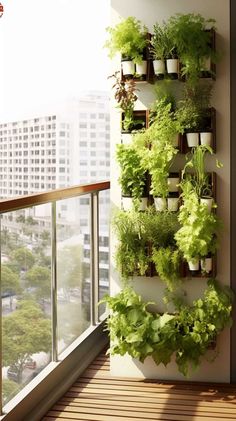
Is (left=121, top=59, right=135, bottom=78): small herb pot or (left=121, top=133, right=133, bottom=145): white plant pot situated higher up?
(left=121, top=59, right=135, bottom=78): small herb pot

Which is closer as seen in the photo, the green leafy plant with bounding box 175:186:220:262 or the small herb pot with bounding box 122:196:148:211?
the green leafy plant with bounding box 175:186:220:262

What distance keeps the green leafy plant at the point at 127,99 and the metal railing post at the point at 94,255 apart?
35.7 inches

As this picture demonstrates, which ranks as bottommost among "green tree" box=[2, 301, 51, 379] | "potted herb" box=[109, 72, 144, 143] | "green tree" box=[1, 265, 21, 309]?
"green tree" box=[2, 301, 51, 379]

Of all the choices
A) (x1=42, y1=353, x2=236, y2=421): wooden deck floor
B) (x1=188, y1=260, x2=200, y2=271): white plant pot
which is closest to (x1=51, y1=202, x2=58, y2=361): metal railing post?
(x1=42, y1=353, x2=236, y2=421): wooden deck floor

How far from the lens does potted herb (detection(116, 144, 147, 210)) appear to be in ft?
14.0

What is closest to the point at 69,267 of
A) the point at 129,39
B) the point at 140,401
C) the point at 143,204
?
the point at 143,204

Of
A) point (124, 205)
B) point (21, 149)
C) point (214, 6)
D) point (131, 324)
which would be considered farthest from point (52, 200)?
point (21, 149)

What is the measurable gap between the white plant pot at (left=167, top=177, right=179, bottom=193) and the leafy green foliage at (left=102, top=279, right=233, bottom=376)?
65cm

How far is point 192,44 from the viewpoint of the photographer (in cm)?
409

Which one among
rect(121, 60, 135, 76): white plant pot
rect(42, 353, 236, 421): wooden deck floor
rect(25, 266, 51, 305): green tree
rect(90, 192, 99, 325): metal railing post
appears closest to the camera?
rect(25, 266, 51, 305): green tree

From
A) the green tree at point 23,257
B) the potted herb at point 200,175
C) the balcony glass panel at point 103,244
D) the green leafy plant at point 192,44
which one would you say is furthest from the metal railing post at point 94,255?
the green tree at point 23,257

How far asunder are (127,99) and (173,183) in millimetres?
624

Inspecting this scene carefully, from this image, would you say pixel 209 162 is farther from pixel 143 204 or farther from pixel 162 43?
pixel 162 43

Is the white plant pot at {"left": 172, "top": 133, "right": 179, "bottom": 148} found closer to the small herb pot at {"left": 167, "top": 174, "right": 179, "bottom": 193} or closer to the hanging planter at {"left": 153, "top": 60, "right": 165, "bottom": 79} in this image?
the small herb pot at {"left": 167, "top": 174, "right": 179, "bottom": 193}
